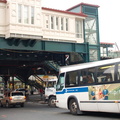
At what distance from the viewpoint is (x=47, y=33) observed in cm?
2738

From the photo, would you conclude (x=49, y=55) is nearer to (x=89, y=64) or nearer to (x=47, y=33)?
(x=47, y=33)

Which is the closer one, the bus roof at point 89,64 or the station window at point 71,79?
the bus roof at point 89,64

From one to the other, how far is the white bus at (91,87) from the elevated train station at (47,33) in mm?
9727

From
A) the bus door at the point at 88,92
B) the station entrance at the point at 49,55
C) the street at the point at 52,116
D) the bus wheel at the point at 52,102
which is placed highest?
the station entrance at the point at 49,55

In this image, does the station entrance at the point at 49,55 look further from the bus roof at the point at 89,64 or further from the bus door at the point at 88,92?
the bus door at the point at 88,92

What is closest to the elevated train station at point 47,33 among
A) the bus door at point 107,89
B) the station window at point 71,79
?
the station window at point 71,79

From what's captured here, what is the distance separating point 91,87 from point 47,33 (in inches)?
587

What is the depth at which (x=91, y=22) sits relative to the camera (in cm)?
3256

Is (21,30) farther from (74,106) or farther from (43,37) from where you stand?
(74,106)

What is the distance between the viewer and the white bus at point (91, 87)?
40.6ft

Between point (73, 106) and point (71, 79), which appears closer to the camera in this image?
point (73, 106)

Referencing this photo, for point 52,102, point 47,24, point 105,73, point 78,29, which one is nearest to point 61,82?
point 105,73

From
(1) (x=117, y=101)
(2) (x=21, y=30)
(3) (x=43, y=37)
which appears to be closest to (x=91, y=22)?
(3) (x=43, y=37)

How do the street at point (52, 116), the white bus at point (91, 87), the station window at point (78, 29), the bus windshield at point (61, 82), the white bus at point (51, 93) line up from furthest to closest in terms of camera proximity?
the station window at point (78, 29) < the white bus at point (51, 93) < the bus windshield at point (61, 82) < the street at point (52, 116) < the white bus at point (91, 87)
